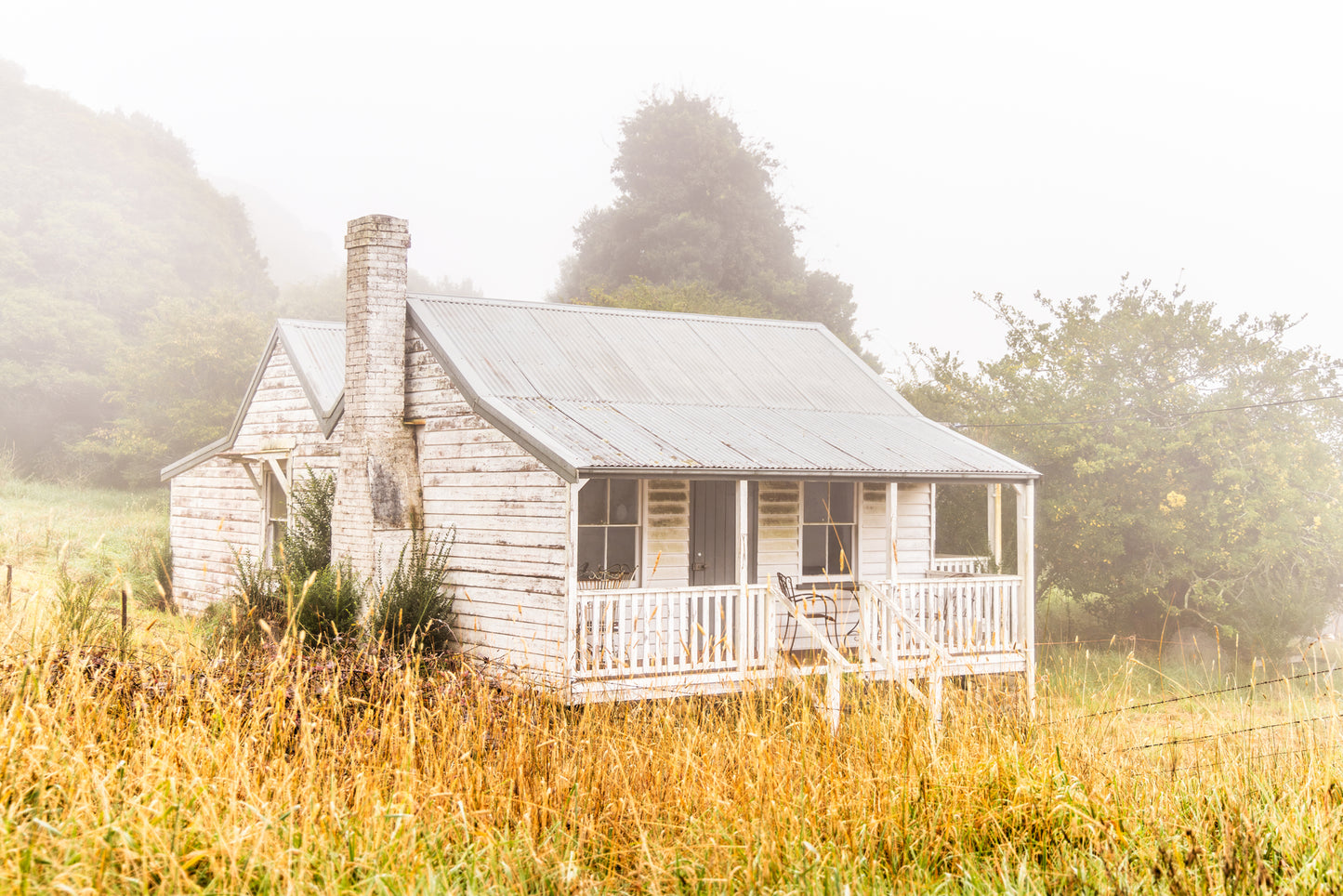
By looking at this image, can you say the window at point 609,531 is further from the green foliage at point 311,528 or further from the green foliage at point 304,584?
the green foliage at point 311,528

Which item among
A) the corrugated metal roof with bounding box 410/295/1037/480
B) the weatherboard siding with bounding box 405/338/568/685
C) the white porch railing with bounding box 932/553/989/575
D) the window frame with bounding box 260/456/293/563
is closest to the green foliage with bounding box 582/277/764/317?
the corrugated metal roof with bounding box 410/295/1037/480

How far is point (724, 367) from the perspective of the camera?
1502 cm

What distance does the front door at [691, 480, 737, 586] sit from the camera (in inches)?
534

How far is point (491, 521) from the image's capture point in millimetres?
11766

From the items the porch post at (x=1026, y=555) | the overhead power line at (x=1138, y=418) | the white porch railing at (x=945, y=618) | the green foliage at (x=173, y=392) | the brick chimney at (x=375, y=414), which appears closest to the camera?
the white porch railing at (x=945, y=618)

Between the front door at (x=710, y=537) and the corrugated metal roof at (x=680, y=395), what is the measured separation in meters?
1.05

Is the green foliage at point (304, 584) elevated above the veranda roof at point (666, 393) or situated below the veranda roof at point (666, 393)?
below

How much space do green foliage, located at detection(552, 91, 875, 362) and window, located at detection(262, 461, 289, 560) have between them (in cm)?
2167

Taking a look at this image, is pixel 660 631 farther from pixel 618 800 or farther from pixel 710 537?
pixel 618 800

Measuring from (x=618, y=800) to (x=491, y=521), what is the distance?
22.0ft

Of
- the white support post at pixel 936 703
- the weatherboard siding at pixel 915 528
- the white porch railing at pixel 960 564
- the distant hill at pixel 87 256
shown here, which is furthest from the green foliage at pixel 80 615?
the distant hill at pixel 87 256

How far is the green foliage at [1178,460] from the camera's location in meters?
19.6

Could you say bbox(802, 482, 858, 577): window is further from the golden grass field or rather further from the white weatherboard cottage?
the golden grass field

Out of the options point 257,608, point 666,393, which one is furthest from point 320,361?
point 257,608
